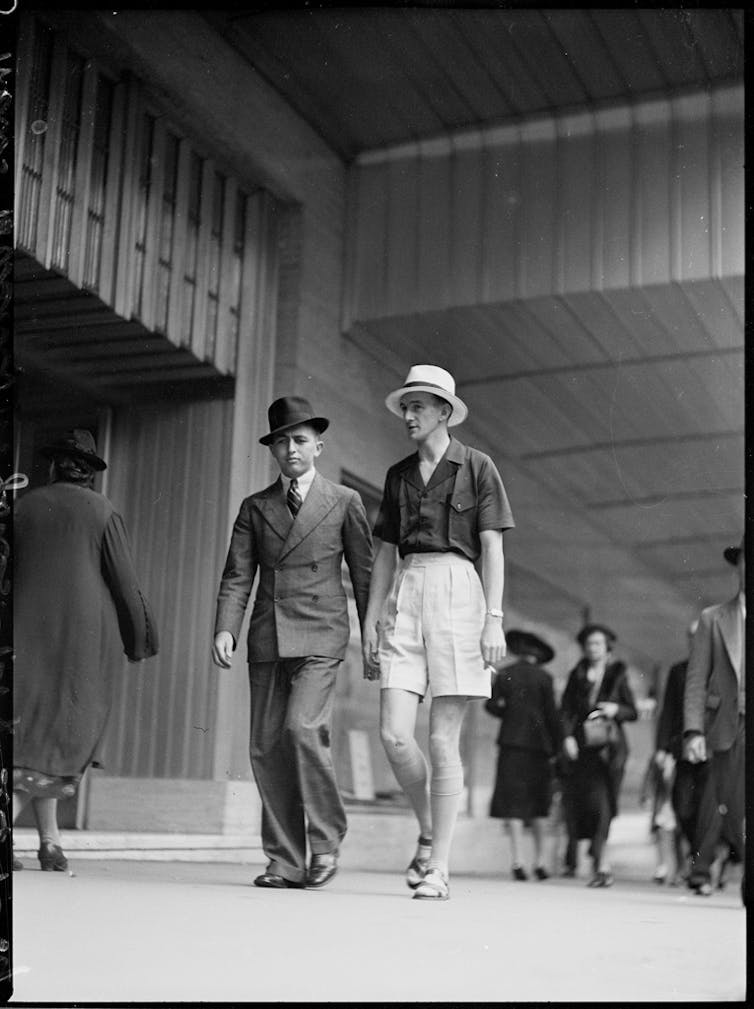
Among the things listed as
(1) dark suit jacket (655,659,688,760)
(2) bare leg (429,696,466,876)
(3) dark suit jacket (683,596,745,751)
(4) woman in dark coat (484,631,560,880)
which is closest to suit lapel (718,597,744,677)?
(3) dark suit jacket (683,596,745,751)

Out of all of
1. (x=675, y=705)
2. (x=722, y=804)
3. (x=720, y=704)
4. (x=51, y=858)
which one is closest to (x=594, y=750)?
(x=675, y=705)

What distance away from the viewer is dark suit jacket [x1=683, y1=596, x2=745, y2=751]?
4938mm

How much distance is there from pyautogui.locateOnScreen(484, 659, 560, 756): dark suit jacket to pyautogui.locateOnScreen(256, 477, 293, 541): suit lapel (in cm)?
295

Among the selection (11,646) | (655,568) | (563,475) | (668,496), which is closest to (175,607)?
(11,646)

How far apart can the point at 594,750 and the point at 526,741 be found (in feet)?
1.53

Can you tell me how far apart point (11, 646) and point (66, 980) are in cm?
87

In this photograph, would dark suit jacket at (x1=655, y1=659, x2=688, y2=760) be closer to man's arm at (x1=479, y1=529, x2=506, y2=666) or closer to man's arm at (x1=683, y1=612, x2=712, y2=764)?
man's arm at (x1=683, y1=612, x2=712, y2=764)

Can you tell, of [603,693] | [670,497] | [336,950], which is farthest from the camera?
[670,497]

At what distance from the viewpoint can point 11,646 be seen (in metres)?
3.45

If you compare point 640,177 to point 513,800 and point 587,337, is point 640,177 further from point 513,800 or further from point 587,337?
point 513,800

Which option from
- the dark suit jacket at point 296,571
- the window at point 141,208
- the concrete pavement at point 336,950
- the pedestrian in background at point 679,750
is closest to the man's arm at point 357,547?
the dark suit jacket at point 296,571

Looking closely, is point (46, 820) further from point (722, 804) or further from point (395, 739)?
point (722, 804)

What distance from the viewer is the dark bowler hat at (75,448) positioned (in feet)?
14.1

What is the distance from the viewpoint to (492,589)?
392 centimetres
